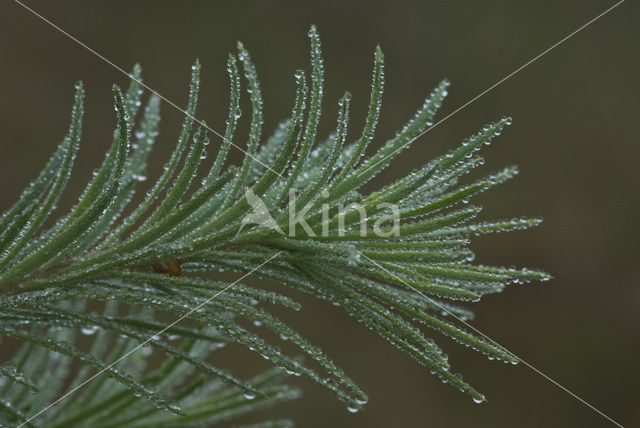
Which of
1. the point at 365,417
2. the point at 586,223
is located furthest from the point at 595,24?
the point at 365,417

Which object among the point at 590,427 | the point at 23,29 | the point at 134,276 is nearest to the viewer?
the point at 134,276

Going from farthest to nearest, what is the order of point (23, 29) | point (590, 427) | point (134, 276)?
point (590, 427) < point (23, 29) < point (134, 276)

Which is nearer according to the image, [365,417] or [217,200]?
[217,200]

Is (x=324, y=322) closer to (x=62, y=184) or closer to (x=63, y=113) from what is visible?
(x=63, y=113)

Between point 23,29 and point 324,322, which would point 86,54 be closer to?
point 23,29

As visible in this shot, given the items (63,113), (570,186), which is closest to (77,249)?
(63,113)

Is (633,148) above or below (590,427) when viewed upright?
above

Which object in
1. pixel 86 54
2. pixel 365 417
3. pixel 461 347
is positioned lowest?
pixel 365 417
